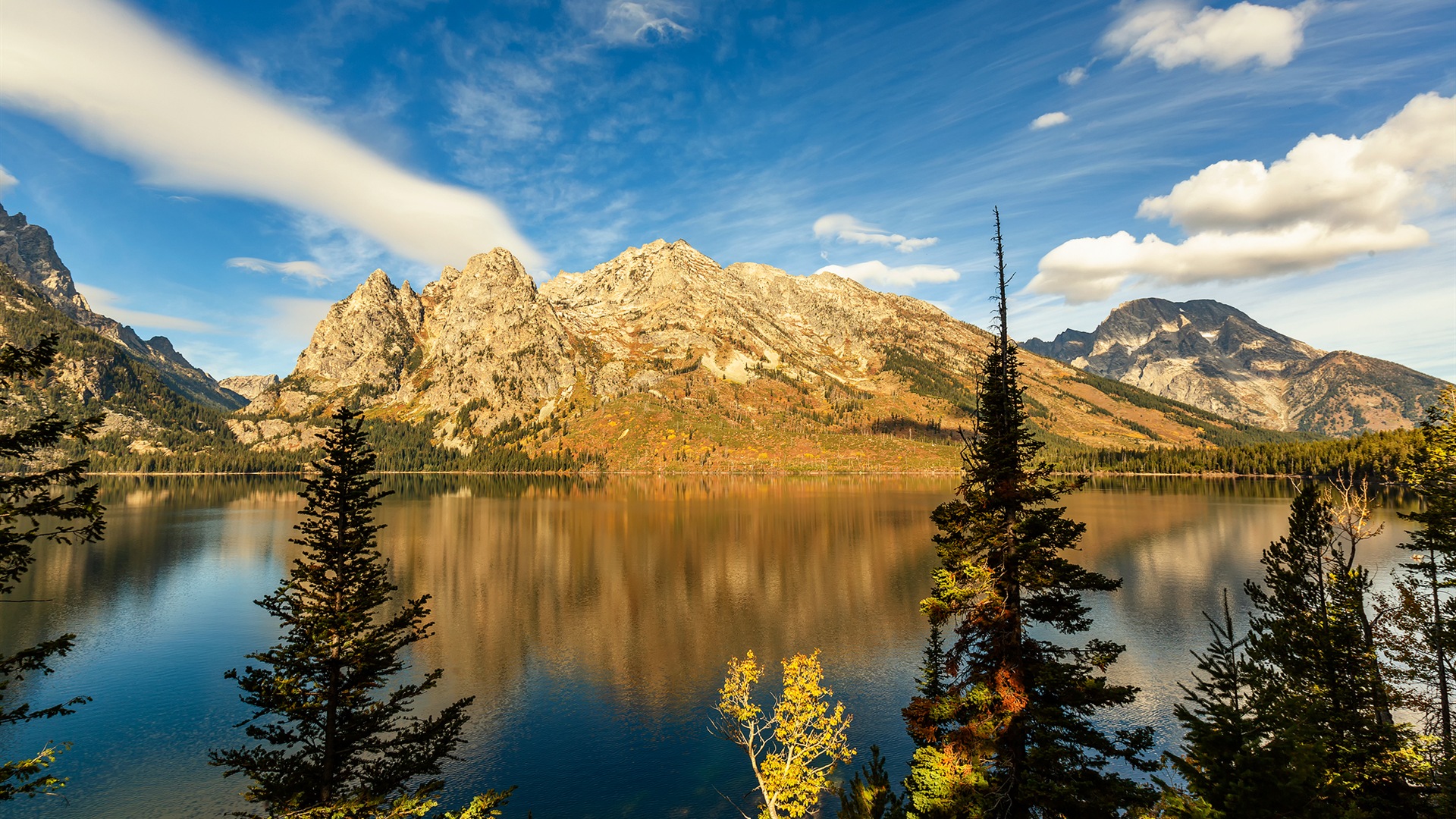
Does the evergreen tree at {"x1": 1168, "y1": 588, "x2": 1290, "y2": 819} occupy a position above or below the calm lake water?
above

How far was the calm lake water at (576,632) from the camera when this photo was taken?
40.5m

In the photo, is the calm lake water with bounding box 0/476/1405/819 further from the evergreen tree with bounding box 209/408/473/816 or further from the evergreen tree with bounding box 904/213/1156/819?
the evergreen tree with bounding box 904/213/1156/819

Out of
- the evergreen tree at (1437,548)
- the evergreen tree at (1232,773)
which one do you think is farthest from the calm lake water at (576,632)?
the evergreen tree at (1232,773)

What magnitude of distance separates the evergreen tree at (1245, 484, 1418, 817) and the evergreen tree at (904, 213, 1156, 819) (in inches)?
196

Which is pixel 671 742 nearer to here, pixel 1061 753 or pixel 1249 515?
pixel 1061 753

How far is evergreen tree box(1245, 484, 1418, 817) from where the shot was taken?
51.4ft

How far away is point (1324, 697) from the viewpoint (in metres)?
28.4

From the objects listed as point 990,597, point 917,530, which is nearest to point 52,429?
point 990,597

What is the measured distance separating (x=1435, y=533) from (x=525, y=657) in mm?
64503

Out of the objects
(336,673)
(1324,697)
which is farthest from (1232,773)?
(336,673)

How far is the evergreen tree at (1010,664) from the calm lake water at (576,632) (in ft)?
66.1

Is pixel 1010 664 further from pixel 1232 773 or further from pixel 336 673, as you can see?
pixel 336 673

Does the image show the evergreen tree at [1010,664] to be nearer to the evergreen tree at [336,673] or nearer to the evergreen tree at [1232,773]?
the evergreen tree at [1232,773]

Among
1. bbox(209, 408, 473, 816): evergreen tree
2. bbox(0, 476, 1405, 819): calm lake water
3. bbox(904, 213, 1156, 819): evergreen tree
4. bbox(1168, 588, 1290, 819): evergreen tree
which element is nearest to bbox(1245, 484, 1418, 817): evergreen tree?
bbox(1168, 588, 1290, 819): evergreen tree
